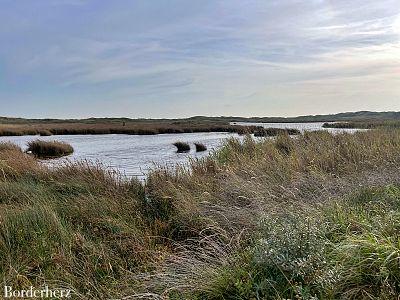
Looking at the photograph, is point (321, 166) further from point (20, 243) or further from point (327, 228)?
point (20, 243)

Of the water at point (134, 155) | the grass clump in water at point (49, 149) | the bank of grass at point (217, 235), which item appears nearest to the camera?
the bank of grass at point (217, 235)

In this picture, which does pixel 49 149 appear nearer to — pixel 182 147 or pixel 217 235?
pixel 182 147

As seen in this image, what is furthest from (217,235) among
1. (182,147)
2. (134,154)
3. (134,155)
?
(182,147)

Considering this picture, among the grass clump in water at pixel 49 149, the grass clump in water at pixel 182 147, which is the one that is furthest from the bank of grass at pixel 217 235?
the grass clump in water at pixel 49 149

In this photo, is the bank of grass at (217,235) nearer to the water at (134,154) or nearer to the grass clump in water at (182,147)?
the water at (134,154)

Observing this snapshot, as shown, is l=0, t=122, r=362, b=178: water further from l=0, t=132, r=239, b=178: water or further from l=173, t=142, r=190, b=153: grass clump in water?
l=173, t=142, r=190, b=153: grass clump in water

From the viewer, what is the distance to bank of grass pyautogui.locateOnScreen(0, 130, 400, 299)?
10.4 ft

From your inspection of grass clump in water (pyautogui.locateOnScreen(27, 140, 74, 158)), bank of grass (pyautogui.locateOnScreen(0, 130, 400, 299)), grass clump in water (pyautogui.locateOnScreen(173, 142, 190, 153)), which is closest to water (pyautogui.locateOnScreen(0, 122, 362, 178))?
grass clump in water (pyautogui.locateOnScreen(173, 142, 190, 153))

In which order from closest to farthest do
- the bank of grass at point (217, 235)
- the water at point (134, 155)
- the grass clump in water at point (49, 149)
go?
the bank of grass at point (217, 235), the water at point (134, 155), the grass clump in water at point (49, 149)

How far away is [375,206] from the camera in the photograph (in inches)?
181

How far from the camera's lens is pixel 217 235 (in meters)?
4.80

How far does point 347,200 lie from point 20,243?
174 inches

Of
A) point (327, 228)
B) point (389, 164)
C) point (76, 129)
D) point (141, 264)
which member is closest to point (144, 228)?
point (141, 264)

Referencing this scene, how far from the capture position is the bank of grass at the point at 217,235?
3.18 m
